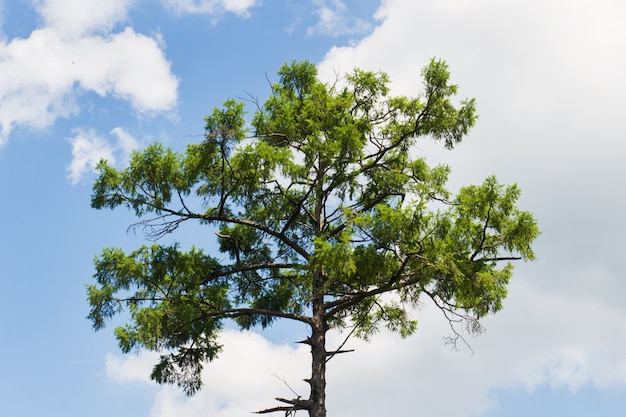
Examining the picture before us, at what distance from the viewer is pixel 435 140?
53.1 ft

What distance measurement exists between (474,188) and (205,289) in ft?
22.0

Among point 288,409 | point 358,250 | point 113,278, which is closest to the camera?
point 358,250

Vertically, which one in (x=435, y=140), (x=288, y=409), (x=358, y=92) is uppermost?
(x=358, y=92)

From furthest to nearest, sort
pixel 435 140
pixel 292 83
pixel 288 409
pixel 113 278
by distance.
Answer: pixel 292 83, pixel 435 140, pixel 113 278, pixel 288 409

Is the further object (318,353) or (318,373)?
(318,353)

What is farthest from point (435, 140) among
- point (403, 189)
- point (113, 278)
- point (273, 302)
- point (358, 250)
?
point (113, 278)

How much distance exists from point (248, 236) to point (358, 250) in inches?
174

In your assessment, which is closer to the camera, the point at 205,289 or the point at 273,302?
the point at 205,289

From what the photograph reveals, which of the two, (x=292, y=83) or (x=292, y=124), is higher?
(x=292, y=83)

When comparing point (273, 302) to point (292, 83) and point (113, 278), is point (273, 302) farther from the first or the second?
point (292, 83)

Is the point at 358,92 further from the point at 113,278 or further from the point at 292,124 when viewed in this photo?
the point at 113,278

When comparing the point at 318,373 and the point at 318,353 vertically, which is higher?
the point at 318,353

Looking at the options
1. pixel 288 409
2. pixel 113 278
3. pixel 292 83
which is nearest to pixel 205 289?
pixel 113 278

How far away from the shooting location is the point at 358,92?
16703 mm
